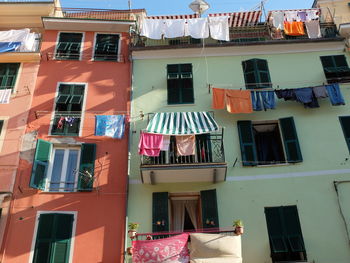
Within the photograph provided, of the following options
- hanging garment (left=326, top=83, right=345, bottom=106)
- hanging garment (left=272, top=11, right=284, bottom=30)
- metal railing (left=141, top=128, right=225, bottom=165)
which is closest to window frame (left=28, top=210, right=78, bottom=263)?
metal railing (left=141, top=128, right=225, bottom=165)

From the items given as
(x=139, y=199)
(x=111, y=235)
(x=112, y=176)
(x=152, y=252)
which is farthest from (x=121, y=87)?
(x=152, y=252)

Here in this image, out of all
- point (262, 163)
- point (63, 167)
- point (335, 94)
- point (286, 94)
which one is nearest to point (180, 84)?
point (286, 94)

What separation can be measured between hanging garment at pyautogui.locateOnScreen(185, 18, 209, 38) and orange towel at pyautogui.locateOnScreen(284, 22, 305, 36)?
3.29 m

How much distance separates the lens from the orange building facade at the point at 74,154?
35.5ft

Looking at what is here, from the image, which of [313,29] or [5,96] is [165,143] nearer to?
[5,96]

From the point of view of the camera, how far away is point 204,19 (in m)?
14.9

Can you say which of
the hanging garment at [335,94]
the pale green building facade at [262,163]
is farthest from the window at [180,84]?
the hanging garment at [335,94]

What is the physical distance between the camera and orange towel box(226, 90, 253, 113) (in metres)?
12.7

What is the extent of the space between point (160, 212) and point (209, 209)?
4.91ft

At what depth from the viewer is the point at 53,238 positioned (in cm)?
1077

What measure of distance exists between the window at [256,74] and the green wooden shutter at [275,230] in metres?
4.82

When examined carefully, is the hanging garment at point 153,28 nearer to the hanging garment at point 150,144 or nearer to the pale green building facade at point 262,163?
the pale green building facade at point 262,163

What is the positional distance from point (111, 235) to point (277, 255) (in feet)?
16.1

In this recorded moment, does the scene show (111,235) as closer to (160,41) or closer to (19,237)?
(19,237)
